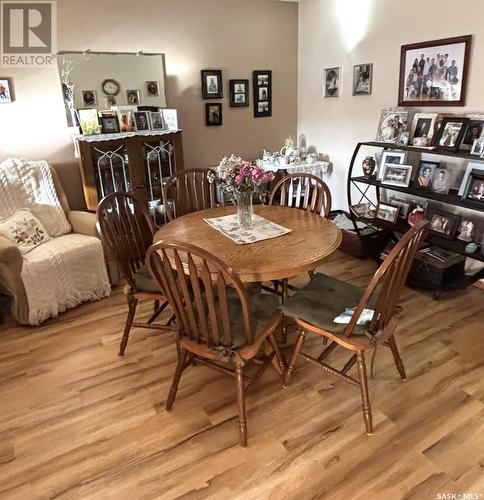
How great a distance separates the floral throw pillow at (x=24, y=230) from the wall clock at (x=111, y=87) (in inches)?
49.3

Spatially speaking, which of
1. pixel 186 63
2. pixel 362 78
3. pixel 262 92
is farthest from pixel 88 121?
pixel 362 78

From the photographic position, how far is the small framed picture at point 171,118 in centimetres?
360

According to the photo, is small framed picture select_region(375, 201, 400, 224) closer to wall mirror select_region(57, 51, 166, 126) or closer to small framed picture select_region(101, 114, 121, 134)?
wall mirror select_region(57, 51, 166, 126)

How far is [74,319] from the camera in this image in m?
2.79

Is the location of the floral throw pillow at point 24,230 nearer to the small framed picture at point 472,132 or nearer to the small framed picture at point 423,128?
the small framed picture at point 423,128

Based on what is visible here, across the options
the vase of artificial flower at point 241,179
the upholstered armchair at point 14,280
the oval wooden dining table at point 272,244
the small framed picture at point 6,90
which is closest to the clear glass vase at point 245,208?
the vase of artificial flower at point 241,179

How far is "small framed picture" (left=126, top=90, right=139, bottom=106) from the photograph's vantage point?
3.60 m

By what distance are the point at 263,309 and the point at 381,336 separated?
534 millimetres

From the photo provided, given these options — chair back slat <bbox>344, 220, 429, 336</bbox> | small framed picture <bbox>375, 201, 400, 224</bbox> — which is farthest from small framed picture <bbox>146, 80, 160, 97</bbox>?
chair back slat <bbox>344, 220, 429, 336</bbox>

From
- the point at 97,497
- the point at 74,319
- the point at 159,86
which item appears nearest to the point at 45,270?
the point at 74,319

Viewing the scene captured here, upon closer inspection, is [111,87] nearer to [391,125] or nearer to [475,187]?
[391,125]

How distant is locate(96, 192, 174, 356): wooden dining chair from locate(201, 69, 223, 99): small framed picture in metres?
1.94

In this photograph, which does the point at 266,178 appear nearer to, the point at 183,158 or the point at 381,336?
the point at 381,336

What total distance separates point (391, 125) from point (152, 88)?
6.84 feet
